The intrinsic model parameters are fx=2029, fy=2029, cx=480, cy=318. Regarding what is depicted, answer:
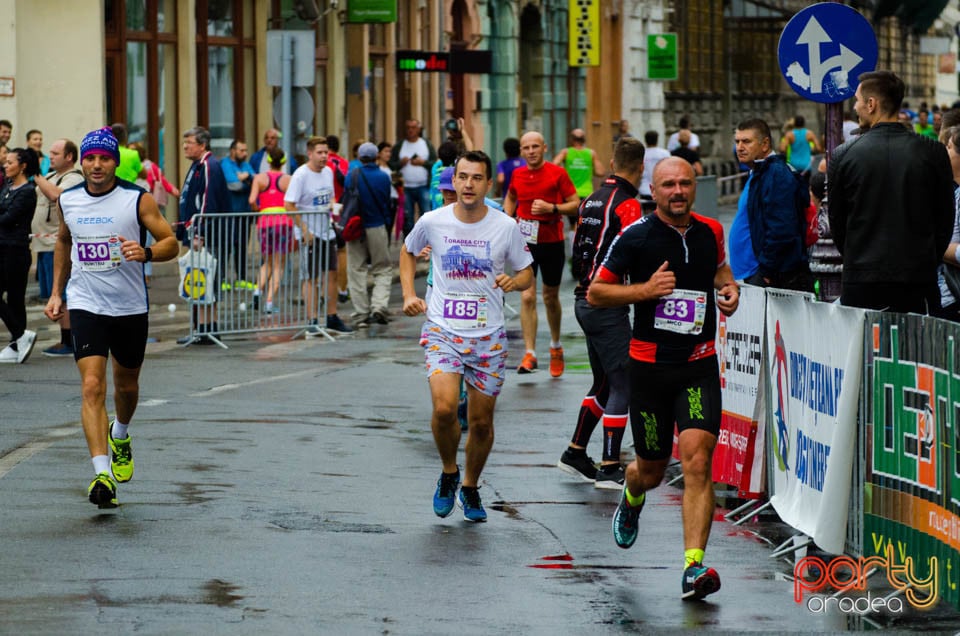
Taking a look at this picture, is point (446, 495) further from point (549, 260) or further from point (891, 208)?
point (549, 260)

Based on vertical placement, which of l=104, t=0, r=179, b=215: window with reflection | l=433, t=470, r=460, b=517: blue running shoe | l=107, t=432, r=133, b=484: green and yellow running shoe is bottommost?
l=433, t=470, r=460, b=517: blue running shoe

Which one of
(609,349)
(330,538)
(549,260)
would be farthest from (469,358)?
(549,260)

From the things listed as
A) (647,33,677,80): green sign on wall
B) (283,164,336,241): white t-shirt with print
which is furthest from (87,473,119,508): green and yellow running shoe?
(647,33,677,80): green sign on wall

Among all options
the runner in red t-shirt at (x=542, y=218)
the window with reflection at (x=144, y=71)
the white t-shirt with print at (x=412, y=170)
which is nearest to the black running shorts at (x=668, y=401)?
the runner in red t-shirt at (x=542, y=218)

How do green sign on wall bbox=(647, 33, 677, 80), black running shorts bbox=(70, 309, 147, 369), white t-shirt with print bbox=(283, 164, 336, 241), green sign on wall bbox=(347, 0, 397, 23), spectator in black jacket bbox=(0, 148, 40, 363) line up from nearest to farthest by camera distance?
black running shorts bbox=(70, 309, 147, 369) → spectator in black jacket bbox=(0, 148, 40, 363) → white t-shirt with print bbox=(283, 164, 336, 241) → green sign on wall bbox=(347, 0, 397, 23) → green sign on wall bbox=(647, 33, 677, 80)

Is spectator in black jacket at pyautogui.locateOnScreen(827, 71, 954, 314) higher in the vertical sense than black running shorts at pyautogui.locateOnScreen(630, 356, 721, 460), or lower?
higher

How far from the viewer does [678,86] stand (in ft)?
199

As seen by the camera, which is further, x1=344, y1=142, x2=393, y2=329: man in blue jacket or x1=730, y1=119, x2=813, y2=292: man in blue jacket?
x1=344, y1=142, x2=393, y2=329: man in blue jacket

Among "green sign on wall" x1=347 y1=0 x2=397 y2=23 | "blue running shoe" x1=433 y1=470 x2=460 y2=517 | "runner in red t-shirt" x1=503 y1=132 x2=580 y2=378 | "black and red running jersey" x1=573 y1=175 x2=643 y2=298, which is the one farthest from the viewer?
"green sign on wall" x1=347 y1=0 x2=397 y2=23

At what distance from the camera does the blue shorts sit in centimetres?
972

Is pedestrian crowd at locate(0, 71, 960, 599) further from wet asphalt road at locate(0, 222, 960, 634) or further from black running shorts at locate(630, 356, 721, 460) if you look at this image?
wet asphalt road at locate(0, 222, 960, 634)

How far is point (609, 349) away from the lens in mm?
11203

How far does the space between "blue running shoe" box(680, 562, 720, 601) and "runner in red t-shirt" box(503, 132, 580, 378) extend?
A: 7811 millimetres

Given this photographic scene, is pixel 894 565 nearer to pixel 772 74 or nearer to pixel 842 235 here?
pixel 842 235
